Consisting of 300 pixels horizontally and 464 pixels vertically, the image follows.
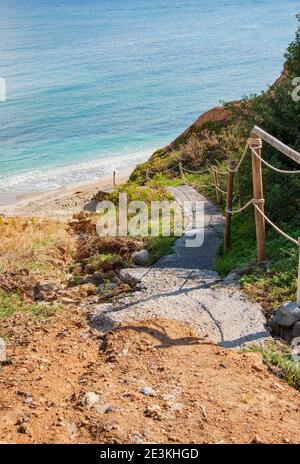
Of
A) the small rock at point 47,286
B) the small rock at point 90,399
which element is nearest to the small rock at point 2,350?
the small rock at point 90,399

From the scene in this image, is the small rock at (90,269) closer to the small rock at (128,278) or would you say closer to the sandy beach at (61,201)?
the small rock at (128,278)

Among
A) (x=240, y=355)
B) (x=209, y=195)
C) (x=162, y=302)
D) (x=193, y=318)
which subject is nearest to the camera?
(x=240, y=355)

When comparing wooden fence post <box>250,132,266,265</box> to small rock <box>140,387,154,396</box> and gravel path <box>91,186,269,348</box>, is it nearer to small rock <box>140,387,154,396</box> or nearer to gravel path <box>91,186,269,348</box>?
gravel path <box>91,186,269,348</box>

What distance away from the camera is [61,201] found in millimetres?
24531

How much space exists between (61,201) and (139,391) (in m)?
20.8

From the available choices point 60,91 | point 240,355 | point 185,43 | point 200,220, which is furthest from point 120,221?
point 185,43

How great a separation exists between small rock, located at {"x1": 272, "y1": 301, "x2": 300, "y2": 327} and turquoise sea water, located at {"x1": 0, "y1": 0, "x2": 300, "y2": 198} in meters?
23.9

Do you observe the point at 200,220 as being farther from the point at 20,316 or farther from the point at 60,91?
the point at 60,91

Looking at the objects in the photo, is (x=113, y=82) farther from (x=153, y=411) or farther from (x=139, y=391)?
(x=153, y=411)

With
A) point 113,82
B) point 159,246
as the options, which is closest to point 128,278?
point 159,246

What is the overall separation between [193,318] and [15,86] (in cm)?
5201

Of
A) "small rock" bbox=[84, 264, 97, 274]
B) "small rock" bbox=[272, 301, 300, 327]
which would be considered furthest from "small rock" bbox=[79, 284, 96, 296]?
"small rock" bbox=[272, 301, 300, 327]

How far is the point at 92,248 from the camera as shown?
1028 centimetres

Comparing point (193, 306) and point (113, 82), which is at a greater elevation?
point (113, 82)
